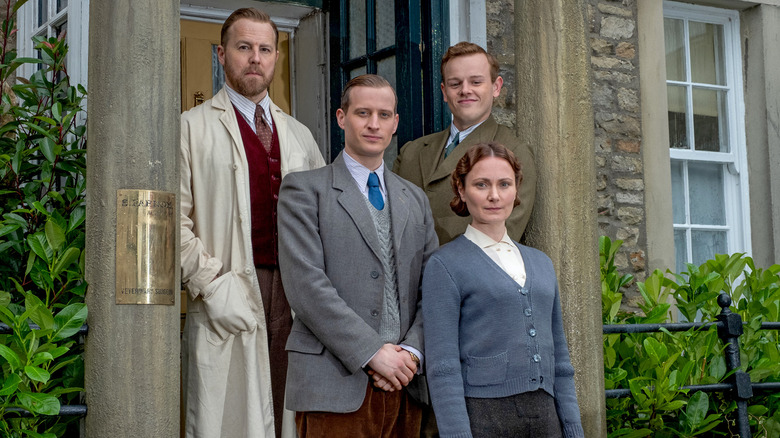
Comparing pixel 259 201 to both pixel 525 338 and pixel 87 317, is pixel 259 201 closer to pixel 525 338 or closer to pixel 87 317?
pixel 87 317

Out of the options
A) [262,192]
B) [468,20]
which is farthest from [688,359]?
[262,192]

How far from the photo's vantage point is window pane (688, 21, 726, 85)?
660 centimetres

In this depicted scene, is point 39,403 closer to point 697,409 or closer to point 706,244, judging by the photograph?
point 697,409

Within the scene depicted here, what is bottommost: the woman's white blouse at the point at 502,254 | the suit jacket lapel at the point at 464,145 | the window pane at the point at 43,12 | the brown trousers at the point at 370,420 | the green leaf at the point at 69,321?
the brown trousers at the point at 370,420

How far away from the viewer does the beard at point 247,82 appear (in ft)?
12.1

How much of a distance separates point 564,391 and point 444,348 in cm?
46

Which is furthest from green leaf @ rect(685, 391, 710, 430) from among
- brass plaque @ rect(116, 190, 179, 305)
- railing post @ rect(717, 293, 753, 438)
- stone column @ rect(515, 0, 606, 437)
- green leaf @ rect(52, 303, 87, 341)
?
green leaf @ rect(52, 303, 87, 341)

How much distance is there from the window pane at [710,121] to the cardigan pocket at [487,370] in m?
4.05

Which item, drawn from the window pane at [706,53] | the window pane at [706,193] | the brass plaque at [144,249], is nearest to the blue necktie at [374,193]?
the brass plaque at [144,249]

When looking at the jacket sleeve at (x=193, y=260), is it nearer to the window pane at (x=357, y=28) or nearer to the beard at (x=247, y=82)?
the beard at (x=247, y=82)

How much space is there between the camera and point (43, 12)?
5312mm

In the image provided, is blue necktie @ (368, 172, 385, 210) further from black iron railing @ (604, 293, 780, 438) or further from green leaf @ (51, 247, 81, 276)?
black iron railing @ (604, 293, 780, 438)

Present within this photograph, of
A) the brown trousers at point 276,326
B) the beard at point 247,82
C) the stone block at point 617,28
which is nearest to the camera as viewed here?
the brown trousers at point 276,326

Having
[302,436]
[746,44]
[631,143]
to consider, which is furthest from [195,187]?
[746,44]
